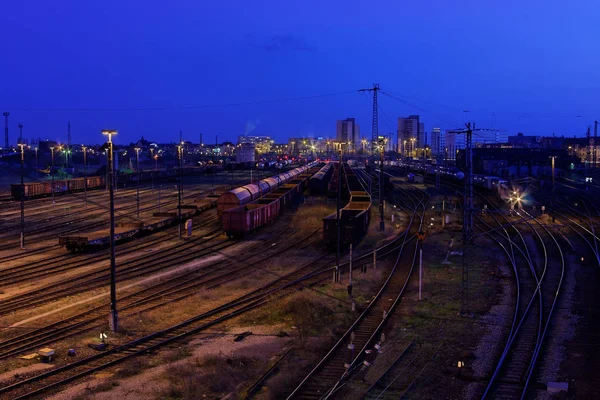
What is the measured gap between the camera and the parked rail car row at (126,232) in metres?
33.2

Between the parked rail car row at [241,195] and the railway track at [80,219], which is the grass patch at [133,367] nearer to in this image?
the railway track at [80,219]

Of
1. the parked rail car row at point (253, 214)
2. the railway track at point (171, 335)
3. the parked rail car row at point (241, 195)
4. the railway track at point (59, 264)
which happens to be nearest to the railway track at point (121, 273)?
the parked rail car row at point (253, 214)

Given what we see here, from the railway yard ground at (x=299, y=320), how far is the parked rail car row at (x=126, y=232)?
0.70 m

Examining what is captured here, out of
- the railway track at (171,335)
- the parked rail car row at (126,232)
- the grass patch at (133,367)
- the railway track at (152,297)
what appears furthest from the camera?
the parked rail car row at (126,232)

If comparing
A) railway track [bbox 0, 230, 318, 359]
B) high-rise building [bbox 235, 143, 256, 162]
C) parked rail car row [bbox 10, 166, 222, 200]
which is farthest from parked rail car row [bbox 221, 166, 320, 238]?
high-rise building [bbox 235, 143, 256, 162]

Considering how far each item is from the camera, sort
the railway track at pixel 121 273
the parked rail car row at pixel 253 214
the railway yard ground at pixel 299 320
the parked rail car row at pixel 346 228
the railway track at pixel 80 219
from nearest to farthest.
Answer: the railway yard ground at pixel 299 320 → the railway track at pixel 121 273 → the parked rail car row at pixel 346 228 → the railway track at pixel 80 219 → the parked rail car row at pixel 253 214

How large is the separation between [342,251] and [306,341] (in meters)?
16.3

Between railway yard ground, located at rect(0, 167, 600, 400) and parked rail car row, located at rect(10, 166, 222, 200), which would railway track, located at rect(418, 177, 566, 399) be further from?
parked rail car row, located at rect(10, 166, 222, 200)

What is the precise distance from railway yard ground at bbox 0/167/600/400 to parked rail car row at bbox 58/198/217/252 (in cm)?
70

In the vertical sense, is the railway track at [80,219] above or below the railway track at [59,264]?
above

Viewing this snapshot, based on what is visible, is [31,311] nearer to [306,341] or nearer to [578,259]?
[306,341]

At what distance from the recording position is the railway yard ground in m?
14.4

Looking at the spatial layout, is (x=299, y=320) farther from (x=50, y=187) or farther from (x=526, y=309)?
(x=50, y=187)

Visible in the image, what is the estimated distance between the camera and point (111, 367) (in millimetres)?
15594
